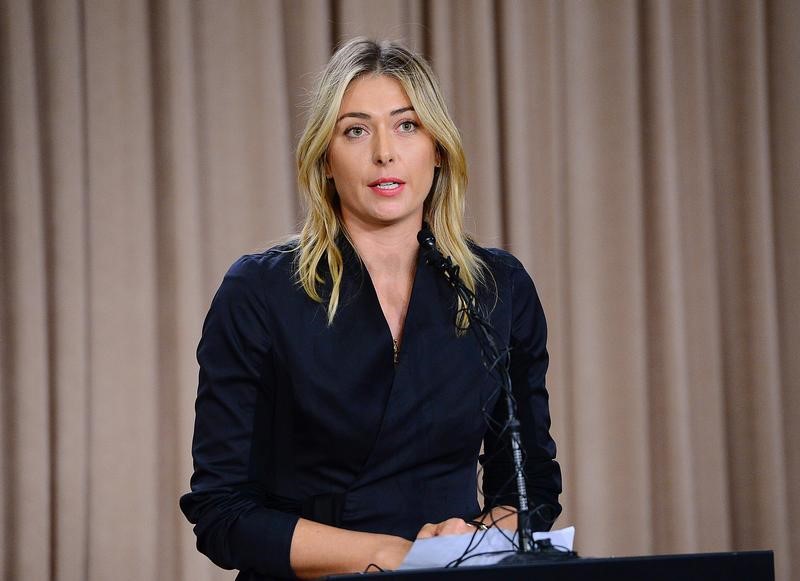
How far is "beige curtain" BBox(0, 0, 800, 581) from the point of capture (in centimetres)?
318

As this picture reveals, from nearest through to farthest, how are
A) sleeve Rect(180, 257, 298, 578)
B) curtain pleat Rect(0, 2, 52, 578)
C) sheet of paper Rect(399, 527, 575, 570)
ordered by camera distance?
sheet of paper Rect(399, 527, 575, 570)
sleeve Rect(180, 257, 298, 578)
curtain pleat Rect(0, 2, 52, 578)

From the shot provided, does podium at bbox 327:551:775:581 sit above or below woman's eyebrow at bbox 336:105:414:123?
below

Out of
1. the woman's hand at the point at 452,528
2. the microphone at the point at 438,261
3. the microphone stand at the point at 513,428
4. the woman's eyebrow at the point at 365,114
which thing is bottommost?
the woman's hand at the point at 452,528

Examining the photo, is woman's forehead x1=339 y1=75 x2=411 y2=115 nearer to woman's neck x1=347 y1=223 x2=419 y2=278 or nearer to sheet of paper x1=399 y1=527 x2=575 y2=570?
woman's neck x1=347 y1=223 x2=419 y2=278

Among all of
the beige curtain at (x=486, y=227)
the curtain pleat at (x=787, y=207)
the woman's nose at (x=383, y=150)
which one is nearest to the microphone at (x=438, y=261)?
the woman's nose at (x=383, y=150)

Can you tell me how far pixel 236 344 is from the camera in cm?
180

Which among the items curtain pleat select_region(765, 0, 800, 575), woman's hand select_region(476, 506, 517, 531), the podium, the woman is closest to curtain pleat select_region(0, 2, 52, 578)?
the woman

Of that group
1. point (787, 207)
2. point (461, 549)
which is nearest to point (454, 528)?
point (461, 549)

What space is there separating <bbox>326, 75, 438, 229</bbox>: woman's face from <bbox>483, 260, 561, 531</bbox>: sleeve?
304 millimetres

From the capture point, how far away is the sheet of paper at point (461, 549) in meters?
1.27

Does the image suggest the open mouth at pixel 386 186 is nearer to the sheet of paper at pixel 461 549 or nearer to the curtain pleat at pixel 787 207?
the sheet of paper at pixel 461 549

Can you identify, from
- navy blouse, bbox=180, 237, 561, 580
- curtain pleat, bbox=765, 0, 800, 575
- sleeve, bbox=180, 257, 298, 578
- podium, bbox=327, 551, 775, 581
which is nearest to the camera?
podium, bbox=327, 551, 775, 581

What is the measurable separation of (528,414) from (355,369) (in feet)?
1.23

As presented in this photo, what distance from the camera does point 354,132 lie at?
192 cm
